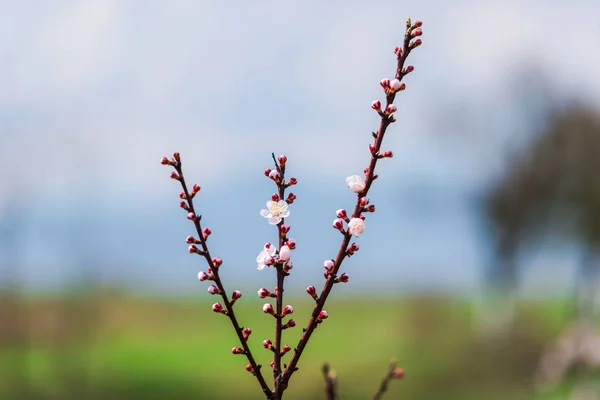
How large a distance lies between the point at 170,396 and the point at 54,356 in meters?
2.90

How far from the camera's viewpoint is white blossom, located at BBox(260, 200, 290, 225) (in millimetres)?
1121

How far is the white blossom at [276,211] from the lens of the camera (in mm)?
1121

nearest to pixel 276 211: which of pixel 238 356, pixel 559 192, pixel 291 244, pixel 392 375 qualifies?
pixel 291 244

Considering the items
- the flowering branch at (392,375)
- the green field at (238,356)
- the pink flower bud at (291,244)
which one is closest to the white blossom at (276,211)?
the pink flower bud at (291,244)

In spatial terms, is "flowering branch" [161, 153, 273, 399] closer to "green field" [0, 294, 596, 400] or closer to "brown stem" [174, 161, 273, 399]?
"brown stem" [174, 161, 273, 399]

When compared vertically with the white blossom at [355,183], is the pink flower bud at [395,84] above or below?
above

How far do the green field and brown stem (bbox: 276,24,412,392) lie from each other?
8.85m

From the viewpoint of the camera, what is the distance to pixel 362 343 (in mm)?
19047

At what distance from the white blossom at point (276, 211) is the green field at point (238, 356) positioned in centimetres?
886

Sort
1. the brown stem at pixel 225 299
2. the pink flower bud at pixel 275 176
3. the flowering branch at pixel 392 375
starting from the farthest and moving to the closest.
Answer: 1. the flowering branch at pixel 392 375
2. the pink flower bud at pixel 275 176
3. the brown stem at pixel 225 299

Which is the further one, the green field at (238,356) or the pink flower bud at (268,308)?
the green field at (238,356)

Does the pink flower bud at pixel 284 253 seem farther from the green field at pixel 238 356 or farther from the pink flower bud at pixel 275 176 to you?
the green field at pixel 238 356

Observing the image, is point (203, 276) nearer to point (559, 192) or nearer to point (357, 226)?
point (357, 226)

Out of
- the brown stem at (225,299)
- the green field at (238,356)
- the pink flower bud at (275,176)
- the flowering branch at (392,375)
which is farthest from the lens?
the green field at (238,356)
